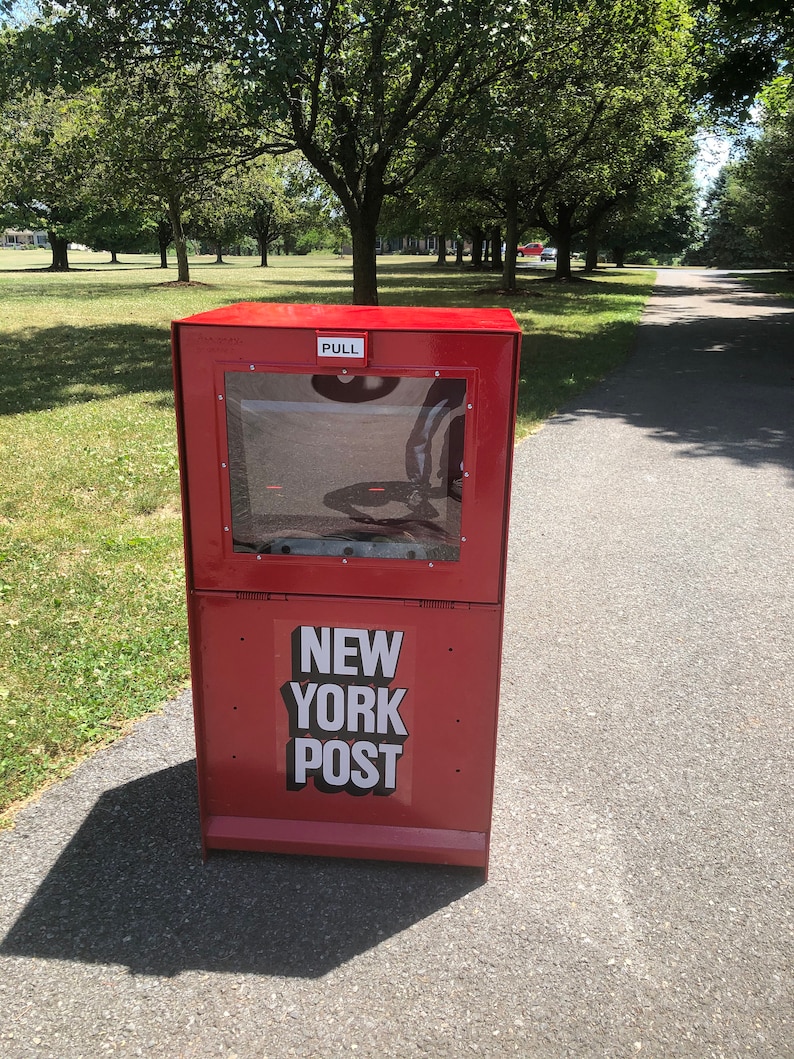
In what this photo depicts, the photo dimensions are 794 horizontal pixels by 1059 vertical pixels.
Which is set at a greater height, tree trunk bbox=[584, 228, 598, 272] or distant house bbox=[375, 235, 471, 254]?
distant house bbox=[375, 235, 471, 254]

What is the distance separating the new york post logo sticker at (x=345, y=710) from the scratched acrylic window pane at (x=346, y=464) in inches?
11.4

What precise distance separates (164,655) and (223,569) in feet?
5.31

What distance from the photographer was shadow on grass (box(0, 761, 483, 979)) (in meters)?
2.34

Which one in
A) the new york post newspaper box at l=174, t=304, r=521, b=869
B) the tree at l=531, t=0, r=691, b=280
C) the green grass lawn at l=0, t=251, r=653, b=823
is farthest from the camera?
the tree at l=531, t=0, r=691, b=280

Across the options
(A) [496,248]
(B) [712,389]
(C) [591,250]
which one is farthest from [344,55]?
(A) [496,248]

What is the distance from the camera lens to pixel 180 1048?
2066 mm

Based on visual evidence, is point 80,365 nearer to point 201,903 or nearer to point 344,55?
point 344,55

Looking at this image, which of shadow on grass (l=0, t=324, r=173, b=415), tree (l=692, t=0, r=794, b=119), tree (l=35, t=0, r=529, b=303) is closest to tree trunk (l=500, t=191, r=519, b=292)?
tree (l=692, t=0, r=794, b=119)

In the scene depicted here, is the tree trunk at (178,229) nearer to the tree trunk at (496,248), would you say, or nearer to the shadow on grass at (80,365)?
the shadow on grass at (80,365)

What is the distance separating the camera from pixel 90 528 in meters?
5.59

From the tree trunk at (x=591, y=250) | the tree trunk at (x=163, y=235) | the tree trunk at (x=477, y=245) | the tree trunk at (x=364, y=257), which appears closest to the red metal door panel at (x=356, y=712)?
the tree trunk at (x=364, y=257)

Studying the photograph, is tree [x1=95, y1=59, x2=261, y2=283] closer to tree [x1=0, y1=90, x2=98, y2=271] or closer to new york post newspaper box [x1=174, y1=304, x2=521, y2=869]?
tree [x1=0, y1=90, x2=98, y2=271]

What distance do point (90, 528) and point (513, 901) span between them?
4.02m

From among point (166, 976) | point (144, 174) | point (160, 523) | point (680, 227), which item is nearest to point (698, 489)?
point (160, 523)
